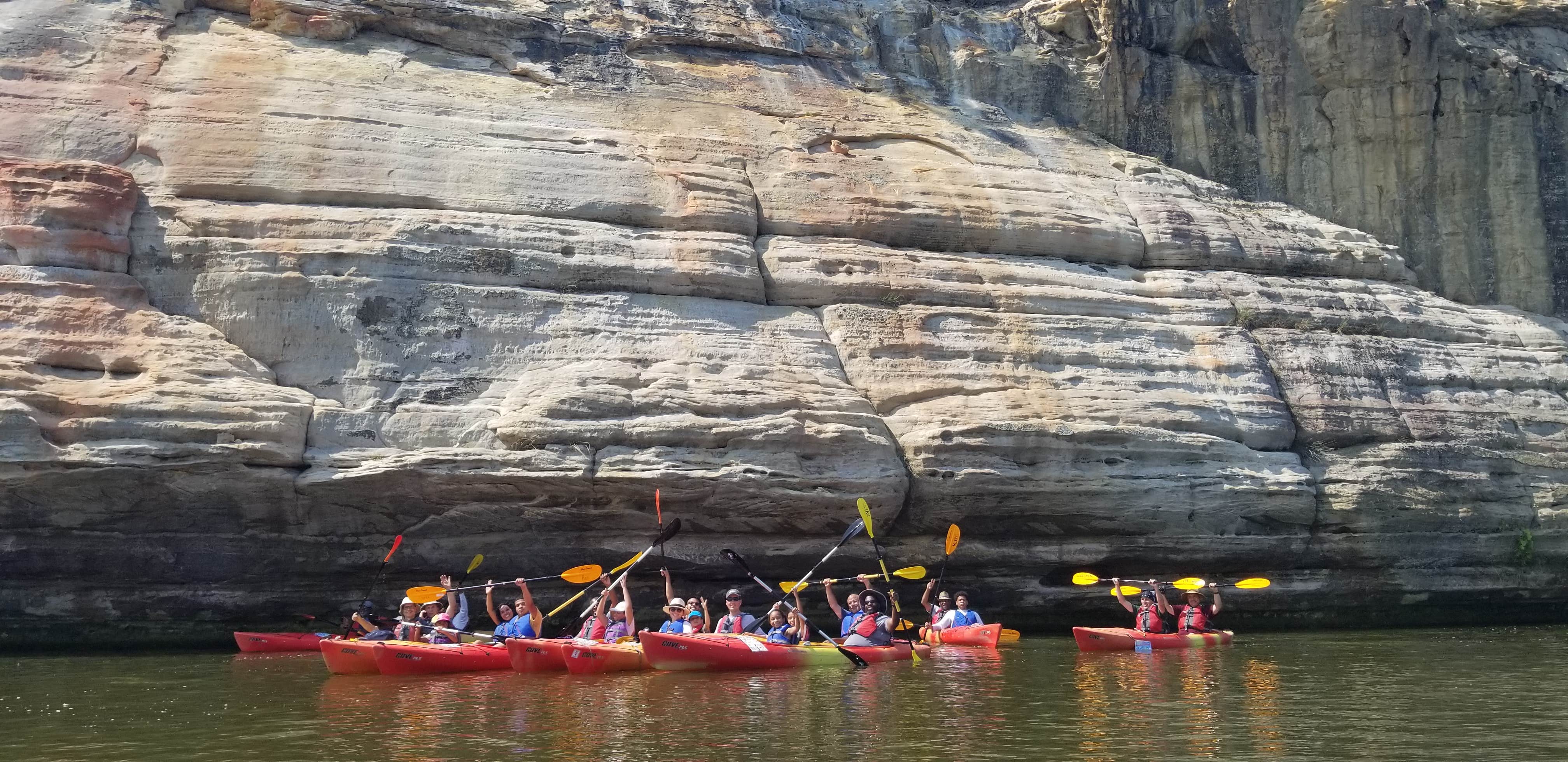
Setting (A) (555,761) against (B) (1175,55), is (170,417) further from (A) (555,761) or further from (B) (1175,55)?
(B) (1175,55)

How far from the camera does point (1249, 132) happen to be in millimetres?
21266

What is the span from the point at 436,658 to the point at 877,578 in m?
4.72

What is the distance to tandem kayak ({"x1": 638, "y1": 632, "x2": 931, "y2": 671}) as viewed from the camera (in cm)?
1164

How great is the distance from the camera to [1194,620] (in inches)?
579

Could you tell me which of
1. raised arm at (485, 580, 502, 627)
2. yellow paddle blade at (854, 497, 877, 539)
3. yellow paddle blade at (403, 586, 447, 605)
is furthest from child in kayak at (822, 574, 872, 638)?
yellow paddle blade at (403, 586, 447, 605)

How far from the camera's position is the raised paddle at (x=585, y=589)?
42.4 ft

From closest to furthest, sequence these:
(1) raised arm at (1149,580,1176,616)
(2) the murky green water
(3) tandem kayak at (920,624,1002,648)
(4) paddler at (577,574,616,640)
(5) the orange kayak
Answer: (2) the murky green water < (5) the orange kayak < (4) paddler at (577,574,616,640) < (3) tandem kayak at (920,624,1002,648) < (1) raised arm at (1149,580,1176,616)

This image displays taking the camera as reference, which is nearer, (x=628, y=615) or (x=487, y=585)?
(x=628, y=615)

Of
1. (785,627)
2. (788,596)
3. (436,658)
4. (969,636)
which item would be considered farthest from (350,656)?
(969,636)

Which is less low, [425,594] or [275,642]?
[425,594]

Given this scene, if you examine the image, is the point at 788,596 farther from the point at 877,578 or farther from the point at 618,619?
the point at 618,619

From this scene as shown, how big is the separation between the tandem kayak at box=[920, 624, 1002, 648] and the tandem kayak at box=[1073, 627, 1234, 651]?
2.61 feet

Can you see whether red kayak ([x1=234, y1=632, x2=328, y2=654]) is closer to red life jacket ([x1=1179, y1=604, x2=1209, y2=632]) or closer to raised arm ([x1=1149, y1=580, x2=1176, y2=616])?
raised arm ([x1=1149, y1=580, x2=1176, y2=616])

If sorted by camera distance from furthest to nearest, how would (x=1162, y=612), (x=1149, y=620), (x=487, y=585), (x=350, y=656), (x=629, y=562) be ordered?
(x=1162, y=612), (x=1149, y=620), (x=629, y=562), (x=487, y=585), (x=350, y=656)
